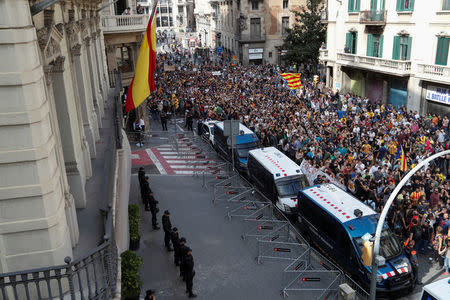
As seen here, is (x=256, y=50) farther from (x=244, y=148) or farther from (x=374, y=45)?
(x=244, y=148)

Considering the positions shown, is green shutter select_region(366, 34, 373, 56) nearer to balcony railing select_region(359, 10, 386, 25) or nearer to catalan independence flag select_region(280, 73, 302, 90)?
balcony railing select_region(359, 10, 386, 25)

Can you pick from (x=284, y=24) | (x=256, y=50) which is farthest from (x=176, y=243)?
(x=284, y=24)

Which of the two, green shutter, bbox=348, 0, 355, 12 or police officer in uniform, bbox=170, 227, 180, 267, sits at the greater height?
green shutter, bbox=348, 0, 355, 12

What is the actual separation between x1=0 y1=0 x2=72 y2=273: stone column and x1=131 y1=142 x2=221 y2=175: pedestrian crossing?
15150mm

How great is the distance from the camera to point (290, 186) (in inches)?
653

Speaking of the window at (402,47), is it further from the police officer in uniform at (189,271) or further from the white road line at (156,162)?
the police officer in uniform at (189,271)

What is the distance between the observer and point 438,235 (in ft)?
40.3

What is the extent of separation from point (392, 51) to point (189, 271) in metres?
26.8

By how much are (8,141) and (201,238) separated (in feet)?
33.2

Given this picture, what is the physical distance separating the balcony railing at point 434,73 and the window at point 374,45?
5.55m

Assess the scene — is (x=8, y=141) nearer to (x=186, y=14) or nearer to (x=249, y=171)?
(x=249, y=171)

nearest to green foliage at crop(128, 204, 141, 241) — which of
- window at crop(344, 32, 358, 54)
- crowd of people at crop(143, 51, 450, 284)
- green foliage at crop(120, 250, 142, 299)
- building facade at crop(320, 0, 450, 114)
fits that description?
green foliage at crop(120, 250, 142, 299)

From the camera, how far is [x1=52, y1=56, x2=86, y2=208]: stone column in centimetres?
933

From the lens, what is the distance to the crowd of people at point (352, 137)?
13.7 metres
